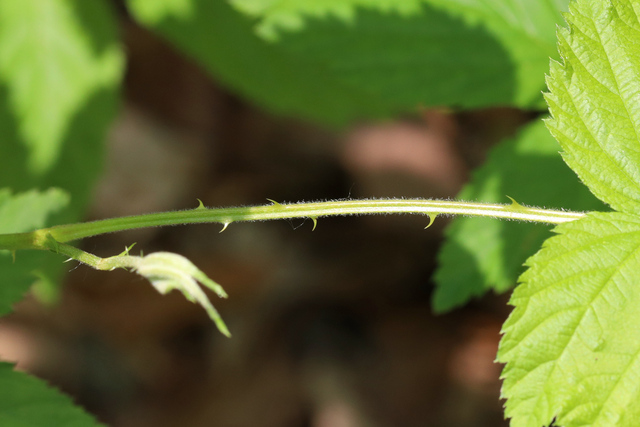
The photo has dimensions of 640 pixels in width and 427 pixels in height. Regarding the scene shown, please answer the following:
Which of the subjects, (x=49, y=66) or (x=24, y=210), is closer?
(x=24, y=210)

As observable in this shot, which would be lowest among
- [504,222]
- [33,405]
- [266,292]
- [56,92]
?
[33,405]

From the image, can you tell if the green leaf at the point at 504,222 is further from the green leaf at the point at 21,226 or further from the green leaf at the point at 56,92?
the green leaf at the point at 56,92

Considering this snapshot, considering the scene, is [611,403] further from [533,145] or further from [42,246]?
[42,246]

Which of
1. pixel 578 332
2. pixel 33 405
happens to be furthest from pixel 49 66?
pixel 578 332

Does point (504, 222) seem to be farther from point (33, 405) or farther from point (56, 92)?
point (56, 92)

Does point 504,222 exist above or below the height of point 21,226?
below

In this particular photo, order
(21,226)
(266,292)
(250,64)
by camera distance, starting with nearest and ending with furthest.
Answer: (21,226)
(250,64)
(266,292)

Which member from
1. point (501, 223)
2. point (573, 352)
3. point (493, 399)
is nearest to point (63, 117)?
point (501, 223)
